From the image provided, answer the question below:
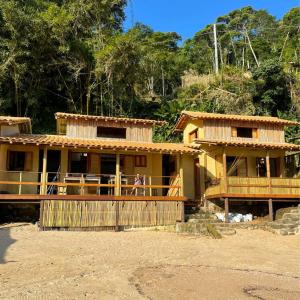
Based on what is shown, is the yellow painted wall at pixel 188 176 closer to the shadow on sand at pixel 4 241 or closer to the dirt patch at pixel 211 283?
the shadow on sand at pixel 4 241

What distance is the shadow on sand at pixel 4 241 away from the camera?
36.7 ft

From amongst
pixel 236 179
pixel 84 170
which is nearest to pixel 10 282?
pixel 84 170

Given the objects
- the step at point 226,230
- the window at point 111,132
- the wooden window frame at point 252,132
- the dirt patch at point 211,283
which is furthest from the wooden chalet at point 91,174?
the dirt patch at point 211,283

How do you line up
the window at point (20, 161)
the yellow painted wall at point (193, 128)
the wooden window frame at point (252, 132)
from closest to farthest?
the window at point (20, 161)
the yellow painted wall at point (193, 128)
the wooden window frame at point (252, 132)

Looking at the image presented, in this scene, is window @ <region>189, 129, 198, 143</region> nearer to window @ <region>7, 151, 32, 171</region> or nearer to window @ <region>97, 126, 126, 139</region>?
window @ <region>97, 126, 126, 139</region>

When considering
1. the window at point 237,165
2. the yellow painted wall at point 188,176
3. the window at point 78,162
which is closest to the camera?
the window at point 78,162

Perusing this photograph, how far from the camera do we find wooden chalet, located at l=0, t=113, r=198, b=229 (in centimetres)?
1650

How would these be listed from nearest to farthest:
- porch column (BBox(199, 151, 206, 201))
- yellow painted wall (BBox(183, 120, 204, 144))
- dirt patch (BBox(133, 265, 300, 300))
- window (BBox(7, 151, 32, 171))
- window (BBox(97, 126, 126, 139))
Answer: dirt patch (BBox(133, 265, 300, 300)) → window (BBox(7, 151, 32, 171)) → window (BBox(97, 126, 126, 139)) → porch column (BBox(199, 151, 206, 201)) → yellow painted wall (BBox(183, 120, 204, 144))

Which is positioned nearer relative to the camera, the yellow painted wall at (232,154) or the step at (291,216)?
the step at (291,216)

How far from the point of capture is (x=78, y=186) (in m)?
18.3

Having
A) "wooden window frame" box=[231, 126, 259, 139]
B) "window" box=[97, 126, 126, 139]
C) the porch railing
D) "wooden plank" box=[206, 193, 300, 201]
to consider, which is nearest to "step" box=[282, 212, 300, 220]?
"wooden plank" box=[206, 193, 300, 201]

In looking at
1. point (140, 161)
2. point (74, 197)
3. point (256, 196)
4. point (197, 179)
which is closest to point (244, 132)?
point (197, 179)

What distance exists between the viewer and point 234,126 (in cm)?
2261

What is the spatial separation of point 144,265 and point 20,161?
10.1 m
